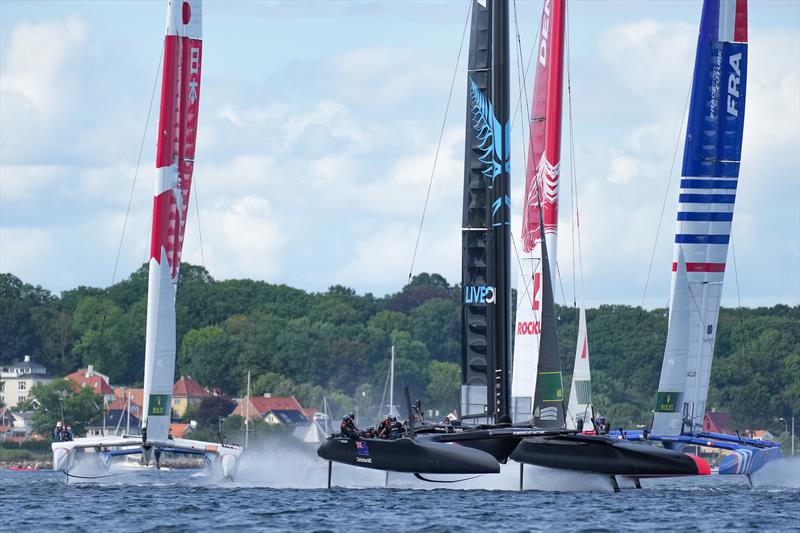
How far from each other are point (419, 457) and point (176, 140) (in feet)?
43.3

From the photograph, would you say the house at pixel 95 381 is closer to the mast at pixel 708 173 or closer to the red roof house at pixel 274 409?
the red roof house at pixel 274 409

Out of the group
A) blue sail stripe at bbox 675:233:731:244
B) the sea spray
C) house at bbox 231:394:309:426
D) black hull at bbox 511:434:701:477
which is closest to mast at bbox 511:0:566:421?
blue sail stripe at bbox 675:233:731:244

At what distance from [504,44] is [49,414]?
67.8m

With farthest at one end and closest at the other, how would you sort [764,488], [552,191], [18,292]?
[18,292] < [552,191] < [764,488]

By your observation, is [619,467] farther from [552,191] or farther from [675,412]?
[552,191]

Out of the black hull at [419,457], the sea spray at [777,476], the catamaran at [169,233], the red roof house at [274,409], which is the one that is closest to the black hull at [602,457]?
the black hull at [419,457]

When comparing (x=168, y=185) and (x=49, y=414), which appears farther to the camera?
(x=49, y=414)

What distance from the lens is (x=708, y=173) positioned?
4672 centimetres

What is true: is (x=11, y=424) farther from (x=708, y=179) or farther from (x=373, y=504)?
(x=373, y=504)

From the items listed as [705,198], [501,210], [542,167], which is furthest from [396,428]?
[705,198]

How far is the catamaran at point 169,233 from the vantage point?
4319 centimetres

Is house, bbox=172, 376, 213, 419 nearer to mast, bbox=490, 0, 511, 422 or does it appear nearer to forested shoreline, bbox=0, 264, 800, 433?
forested shoreline, bbox=0, 264, 800, 433

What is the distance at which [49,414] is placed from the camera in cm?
10406

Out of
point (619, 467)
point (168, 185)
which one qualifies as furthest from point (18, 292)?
point (619, 467)
